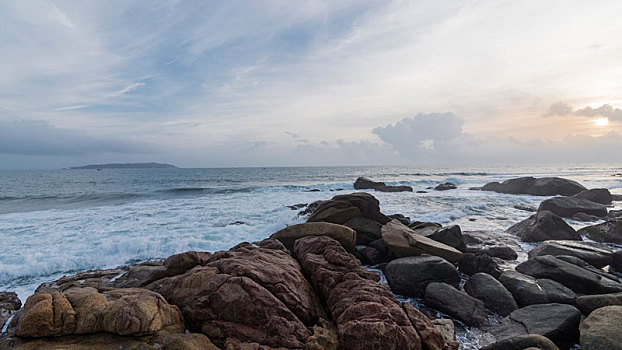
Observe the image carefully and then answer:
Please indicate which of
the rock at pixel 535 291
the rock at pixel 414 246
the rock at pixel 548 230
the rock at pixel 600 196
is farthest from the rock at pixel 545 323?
the rock at pixel 600 196

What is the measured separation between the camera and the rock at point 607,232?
37.7ft

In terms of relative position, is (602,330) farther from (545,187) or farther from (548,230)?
(545,187)

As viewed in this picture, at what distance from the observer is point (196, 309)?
4480 mm

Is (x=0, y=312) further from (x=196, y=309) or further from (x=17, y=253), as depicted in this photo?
(x=17, y=253)

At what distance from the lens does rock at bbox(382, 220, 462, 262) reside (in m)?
8.77

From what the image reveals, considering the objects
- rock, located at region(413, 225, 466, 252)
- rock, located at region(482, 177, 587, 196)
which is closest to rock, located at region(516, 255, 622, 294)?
rock, located at region(413, 225, 466, 252)

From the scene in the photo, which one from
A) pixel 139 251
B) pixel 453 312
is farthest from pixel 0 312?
pixel 453 312

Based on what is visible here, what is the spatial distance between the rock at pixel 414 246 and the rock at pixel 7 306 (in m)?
8.98

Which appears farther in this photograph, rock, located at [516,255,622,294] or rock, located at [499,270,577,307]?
rock, located at [516,255,622,294]

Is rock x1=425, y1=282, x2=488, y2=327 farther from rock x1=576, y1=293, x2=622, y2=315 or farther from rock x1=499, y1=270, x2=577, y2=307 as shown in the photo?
rock x1=576, y1=293, x2=622, y2=315

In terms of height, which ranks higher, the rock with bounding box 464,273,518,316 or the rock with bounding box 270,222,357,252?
the rock with bounding box 270,222,357,252

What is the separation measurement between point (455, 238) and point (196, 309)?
28.5 feet

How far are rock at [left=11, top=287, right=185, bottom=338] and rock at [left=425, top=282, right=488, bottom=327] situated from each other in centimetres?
524

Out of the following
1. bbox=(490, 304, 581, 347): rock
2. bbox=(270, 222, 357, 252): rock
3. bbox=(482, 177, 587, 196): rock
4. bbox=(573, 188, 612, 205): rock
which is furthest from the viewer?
bbox=(482, 177, 587, 196): rock
